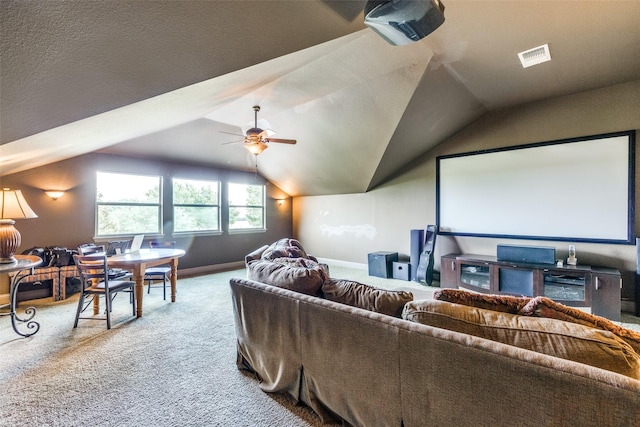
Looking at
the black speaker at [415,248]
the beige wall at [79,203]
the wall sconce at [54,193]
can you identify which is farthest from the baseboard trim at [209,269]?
the black speaker at [415,248]

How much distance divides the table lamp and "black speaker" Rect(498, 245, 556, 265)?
5.75 metres

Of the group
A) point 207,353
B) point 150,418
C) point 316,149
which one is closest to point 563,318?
point 150,418

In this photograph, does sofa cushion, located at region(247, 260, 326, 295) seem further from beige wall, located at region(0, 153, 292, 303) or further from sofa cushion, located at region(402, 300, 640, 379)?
beige wall, located at region(0, 153, 292, 303)

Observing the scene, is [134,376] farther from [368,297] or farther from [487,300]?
[487,300]

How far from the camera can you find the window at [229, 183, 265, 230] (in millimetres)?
6961

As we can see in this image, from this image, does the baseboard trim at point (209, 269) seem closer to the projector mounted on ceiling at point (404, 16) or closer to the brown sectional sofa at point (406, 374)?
the brown sectional sofa at point (406, 374)

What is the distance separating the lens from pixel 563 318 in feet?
4.11

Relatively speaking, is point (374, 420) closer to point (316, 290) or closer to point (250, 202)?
point (316, 290)

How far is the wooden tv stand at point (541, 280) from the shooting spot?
11.2ft

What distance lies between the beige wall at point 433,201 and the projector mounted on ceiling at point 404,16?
3.46 meters

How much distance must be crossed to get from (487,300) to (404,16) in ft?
5.70

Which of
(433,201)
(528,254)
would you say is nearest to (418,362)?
(528,254)

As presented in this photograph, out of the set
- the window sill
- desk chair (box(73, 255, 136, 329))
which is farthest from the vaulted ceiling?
the window sill

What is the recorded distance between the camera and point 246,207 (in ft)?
23.7
